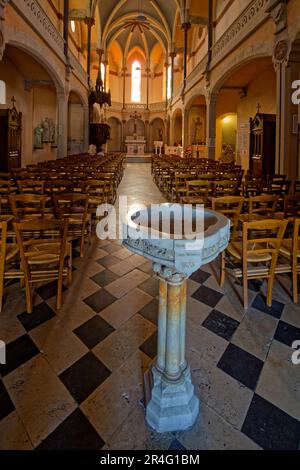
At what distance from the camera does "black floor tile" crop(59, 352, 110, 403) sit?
2.06m

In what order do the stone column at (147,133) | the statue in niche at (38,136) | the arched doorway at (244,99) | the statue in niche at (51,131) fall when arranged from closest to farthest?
the arched doorway at (244,99) < the statue in niche at (38,136) < the statue in niche at (51,131) < the stone column at (147,133)

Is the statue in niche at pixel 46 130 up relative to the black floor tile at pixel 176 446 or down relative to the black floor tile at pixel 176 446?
up

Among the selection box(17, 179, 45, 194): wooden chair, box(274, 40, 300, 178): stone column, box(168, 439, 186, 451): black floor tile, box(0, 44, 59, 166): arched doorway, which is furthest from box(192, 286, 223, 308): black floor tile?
box(0, 44, 59, 166): arched doorway

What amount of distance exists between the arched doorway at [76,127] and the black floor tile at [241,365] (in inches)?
754

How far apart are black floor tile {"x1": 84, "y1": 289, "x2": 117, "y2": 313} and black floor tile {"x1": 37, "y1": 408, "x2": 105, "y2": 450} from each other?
1283mm

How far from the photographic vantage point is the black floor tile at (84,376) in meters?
2.06

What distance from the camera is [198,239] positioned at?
153 centimetres

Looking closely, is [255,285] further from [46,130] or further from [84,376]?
[46,130]

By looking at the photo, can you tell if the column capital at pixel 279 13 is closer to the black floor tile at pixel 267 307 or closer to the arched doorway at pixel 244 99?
the arched doorway at pixel 244 99

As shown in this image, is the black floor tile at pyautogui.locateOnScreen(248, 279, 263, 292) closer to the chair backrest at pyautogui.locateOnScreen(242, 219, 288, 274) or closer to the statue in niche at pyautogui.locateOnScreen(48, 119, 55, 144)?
the chair backrest at pyautogui.locateOnScreen(242, 219, 288, 274)

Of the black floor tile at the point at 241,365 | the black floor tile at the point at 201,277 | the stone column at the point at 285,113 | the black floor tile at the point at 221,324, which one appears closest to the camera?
the black floor tile at the point at 241,365

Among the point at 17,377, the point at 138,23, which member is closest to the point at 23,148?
the point at 17,377

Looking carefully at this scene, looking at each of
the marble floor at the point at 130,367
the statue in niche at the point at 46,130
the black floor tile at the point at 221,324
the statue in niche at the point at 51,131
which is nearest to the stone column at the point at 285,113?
the marble floor at the point at 130,367
